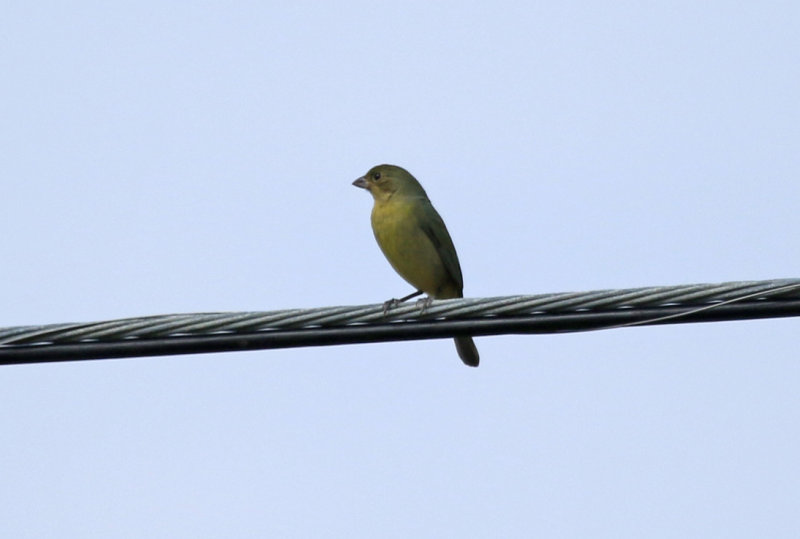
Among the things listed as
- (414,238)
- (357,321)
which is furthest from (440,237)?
(357,321)

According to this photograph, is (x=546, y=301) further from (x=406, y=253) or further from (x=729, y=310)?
(x=406, y=253)

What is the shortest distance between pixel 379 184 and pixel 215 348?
4.69m

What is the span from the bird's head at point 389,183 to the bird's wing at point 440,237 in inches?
10.4

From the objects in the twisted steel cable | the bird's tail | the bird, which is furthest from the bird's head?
the twisted steel cable

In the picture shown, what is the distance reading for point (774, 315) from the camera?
16.6 feet

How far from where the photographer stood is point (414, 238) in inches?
360

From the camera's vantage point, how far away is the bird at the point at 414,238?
30.0ft

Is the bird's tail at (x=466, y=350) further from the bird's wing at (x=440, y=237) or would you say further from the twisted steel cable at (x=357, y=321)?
the twisted steel cable at (x=357, y=321)

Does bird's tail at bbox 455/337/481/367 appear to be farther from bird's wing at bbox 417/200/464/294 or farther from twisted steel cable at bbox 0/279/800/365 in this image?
twisted steel cable at bbox 0/279/800/365

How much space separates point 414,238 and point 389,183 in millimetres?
715

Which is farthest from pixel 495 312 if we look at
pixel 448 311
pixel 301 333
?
pixel 301 333

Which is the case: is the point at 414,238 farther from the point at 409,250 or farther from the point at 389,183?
the point at 389,183

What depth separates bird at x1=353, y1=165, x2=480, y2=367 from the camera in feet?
30.0

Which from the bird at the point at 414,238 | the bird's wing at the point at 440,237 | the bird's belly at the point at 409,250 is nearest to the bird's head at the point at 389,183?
the bird at the point at 414,238
